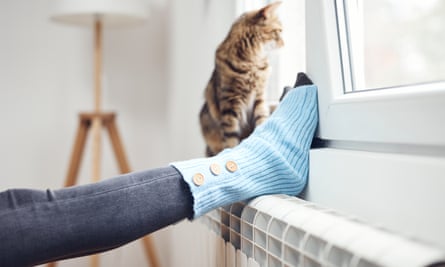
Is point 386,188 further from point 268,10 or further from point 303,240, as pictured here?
point 268,10

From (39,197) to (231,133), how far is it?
21.3 inches

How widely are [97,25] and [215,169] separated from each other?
1.33m

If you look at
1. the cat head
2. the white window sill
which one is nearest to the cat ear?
the cat head

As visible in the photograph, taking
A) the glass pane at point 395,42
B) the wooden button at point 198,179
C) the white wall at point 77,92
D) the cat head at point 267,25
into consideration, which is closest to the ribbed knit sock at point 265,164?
the wooden button at point 198,179

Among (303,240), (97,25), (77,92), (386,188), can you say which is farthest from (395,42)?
(77,92)

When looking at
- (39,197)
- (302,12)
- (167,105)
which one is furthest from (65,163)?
(39,197)

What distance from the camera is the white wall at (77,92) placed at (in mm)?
2031

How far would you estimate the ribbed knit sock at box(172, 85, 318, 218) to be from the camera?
0.72 m

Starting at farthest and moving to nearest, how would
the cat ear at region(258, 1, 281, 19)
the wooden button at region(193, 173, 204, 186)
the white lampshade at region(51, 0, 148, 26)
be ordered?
the white lampshade at region(51, 0, 148, 26)
the cat ear at region(258, 1, 281, 19)
the wooden button at region(193, 173, 204, 186)

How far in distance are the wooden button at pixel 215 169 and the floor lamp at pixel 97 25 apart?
113 centimetres

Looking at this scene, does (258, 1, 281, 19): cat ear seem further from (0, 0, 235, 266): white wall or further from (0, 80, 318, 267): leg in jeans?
(0, 0, 235, 266): white wall

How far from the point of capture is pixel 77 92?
2.12m

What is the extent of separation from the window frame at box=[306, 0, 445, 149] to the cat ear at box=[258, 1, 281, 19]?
0.19m

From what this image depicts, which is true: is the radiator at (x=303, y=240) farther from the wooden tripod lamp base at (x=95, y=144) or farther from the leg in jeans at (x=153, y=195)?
the wooden tripod lamp base at (x=95, y=144)
